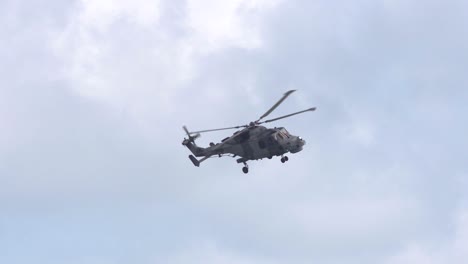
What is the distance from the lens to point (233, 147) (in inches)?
4889

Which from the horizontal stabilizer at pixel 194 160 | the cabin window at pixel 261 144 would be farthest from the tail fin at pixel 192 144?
the cabin window at pixel 261 144

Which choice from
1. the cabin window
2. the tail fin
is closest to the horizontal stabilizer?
the tail fin

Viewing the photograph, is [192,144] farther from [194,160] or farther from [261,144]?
[261,144]

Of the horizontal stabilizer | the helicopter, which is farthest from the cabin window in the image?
the horizontal stabilizer

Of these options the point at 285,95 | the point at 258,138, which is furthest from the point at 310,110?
the point at 258,138

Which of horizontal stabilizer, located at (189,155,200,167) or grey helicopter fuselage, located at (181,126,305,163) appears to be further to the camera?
horizontal stabilizer, located at (189,155,200,167)

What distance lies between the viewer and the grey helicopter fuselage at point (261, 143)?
403 ft

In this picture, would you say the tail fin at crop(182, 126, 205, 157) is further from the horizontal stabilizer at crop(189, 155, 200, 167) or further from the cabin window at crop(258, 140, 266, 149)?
the cabin window at crop(258, 140, 266, 149)

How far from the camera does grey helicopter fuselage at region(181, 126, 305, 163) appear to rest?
122812mm

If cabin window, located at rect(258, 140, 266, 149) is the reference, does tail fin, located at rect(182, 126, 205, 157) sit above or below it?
above

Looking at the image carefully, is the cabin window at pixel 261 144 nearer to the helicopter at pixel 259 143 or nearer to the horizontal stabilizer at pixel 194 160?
the helicopter at pixel 259 143

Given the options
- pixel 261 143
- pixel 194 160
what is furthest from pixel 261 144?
pixel 194 160

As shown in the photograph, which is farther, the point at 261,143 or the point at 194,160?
the point at 194,160

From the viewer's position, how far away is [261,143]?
403 ft
